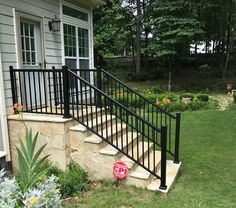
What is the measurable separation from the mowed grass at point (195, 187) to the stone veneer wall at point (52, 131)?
726mm

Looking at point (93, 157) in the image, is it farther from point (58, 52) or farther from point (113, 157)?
point (58, 52)

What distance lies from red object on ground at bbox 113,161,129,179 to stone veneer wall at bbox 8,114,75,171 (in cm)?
87

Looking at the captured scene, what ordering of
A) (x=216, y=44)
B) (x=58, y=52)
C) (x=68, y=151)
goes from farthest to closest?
(x=216, y=44) < (x=58, y=52) < (x=68, y=151)

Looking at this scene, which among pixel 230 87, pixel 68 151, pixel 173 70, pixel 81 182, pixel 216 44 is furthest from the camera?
pixel 216 44

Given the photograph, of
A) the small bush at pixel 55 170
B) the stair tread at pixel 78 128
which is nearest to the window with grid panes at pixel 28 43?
the stair tread at pixel 78 128

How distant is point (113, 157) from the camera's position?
12.4 feet

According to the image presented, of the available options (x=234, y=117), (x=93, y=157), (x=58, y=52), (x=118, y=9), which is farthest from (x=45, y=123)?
(x=118, y=9)

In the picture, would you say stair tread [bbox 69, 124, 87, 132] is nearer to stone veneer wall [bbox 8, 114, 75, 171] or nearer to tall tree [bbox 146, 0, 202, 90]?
stone veneer wall [bbox 8, 114, 75, 171]

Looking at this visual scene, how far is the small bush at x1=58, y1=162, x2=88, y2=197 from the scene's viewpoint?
3.53 metres

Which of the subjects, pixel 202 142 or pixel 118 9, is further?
pixel 118 9

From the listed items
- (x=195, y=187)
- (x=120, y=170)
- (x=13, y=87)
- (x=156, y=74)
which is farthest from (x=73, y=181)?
(x=156, y=74)

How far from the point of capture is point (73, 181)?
12.0 ft

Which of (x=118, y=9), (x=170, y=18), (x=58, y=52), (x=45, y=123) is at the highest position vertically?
(x=118, y=9)

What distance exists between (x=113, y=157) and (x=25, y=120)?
59.5 inches
